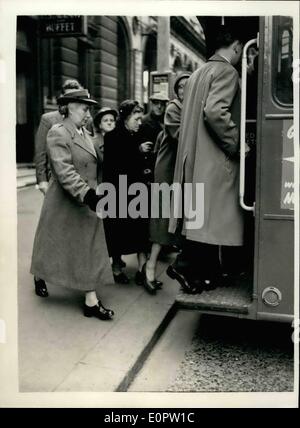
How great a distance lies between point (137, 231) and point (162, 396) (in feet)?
7.77

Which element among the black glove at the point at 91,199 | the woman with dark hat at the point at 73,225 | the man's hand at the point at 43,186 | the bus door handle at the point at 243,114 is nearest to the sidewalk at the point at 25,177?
the man's hand at the point at 43,186

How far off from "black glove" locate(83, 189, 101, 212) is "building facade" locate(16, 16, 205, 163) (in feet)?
22.0

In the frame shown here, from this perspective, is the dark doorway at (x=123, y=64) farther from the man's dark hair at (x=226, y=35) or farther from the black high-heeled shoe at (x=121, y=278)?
the man's dark hair at (x=226, y=35)

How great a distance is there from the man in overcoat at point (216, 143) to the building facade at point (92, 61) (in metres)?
6.65

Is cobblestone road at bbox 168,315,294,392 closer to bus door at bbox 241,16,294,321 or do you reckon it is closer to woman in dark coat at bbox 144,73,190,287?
bus door at bbox 241,16,294,321

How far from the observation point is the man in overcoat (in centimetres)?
350

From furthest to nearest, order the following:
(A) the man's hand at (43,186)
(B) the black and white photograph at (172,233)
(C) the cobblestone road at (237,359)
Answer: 1. (A) the man's hand at (43,186)
2. (C) the cobblestone road at (237,359)
3. (B) the black and white photograph at (172,233)

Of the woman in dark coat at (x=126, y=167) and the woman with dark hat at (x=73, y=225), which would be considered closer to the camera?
the woman with dark hat at (x=73, y=225)

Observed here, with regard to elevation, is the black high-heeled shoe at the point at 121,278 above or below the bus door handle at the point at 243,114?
below

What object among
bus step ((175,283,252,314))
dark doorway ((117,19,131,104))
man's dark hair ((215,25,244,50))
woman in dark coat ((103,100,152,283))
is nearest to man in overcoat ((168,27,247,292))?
man's dark hair ((215,25,244,50))

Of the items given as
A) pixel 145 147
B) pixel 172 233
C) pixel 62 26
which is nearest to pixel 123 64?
pixel 62 26

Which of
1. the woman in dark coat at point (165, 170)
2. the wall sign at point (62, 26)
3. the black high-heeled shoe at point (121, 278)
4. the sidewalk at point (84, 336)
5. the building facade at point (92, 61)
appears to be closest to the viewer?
the sidewalk at point (84, 336)

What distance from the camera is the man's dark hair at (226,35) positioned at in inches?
144

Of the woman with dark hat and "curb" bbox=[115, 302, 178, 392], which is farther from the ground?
the woman with dark hat
